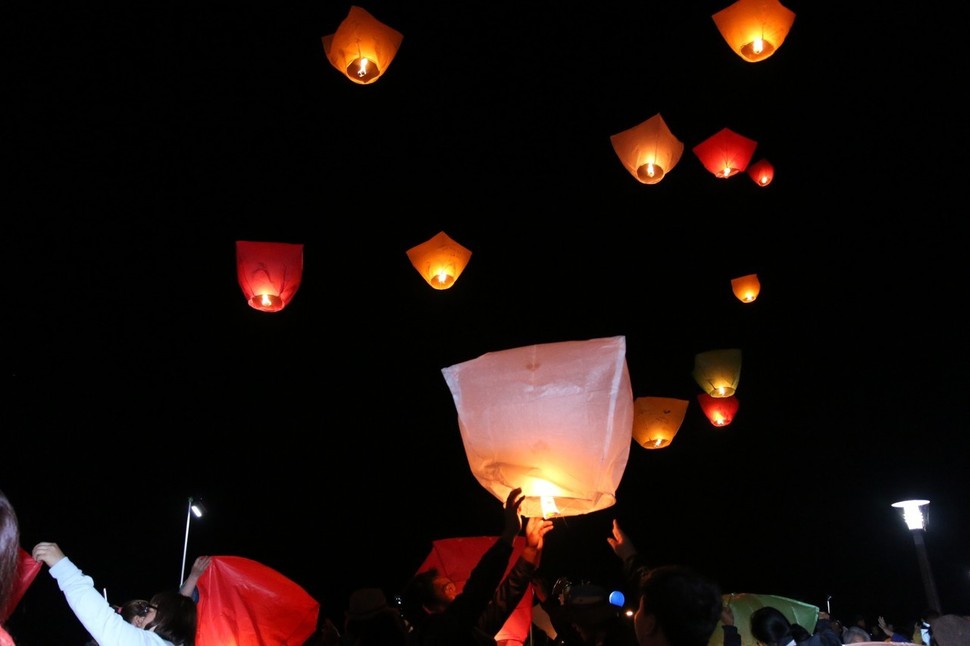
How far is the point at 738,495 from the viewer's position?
21281 millimetres

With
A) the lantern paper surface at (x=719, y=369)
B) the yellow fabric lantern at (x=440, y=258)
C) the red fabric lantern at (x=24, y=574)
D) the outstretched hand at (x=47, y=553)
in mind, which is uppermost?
the lantern paper surface at (x=719, y=369)

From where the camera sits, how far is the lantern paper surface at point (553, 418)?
294 cm

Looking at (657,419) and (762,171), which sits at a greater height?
(762,171)

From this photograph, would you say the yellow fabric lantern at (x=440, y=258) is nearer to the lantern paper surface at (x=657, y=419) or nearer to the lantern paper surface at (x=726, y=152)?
the lantern paper surface at (x=657, y=419)

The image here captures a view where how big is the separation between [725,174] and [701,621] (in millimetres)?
9269

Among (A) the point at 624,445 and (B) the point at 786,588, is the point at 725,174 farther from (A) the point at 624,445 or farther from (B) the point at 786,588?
(B) the point at 786,588

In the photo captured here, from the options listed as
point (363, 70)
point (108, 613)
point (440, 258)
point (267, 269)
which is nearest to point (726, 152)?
point (440, 258)

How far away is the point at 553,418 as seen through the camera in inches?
116

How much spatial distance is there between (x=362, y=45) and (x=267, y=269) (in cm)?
261

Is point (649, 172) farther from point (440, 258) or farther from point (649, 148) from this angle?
point (440, 258)

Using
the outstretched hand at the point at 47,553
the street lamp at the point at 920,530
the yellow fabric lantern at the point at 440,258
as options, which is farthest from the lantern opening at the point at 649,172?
the outstretched hand at the point at 47,553

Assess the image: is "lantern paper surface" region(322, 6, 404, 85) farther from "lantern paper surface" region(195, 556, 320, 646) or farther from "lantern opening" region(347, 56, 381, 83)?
"lantern paper surface" region(195, 556, 320, 646)

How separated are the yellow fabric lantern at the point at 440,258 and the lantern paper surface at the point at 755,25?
395 centimetres

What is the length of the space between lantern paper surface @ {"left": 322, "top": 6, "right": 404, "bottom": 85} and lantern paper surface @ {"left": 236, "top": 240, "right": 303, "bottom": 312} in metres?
1.98
